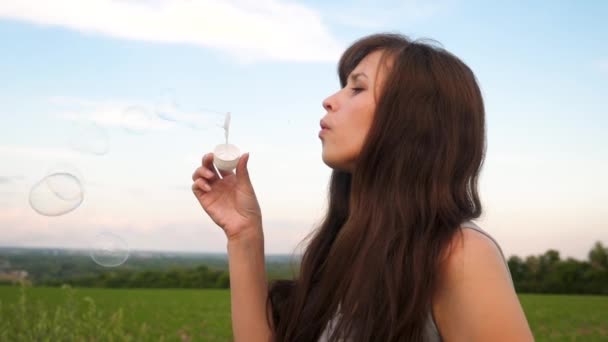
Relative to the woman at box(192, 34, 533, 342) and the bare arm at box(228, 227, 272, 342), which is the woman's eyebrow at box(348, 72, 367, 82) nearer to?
the woman at box(192, 34, 533, 342)

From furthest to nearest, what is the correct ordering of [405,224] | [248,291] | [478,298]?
[248,291], [405,224], [478,298]

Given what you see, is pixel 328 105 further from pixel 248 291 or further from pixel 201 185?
pixel 248 291

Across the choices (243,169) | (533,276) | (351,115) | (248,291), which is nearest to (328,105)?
(351,115)

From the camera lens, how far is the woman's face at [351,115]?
8.49 feet

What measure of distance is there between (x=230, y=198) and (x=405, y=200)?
830mm

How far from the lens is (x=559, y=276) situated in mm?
47250

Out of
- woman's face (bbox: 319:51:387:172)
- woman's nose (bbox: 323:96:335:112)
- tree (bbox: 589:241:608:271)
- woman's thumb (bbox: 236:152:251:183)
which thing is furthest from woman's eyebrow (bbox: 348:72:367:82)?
tree (bbox: 589:241:608:271)

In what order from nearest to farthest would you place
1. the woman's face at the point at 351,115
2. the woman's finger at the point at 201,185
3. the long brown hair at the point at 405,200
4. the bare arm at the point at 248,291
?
the long brown hair at the point at 405,200, the woman's face at the point at 351,115, the bare arm at the point at 248,291, the woman's finger at the point at 201,185

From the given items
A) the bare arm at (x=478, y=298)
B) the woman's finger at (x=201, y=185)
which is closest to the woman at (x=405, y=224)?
the bare arm at (x=478, y=298)

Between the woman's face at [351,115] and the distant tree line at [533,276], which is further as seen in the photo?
the distant tree line at [533,276]

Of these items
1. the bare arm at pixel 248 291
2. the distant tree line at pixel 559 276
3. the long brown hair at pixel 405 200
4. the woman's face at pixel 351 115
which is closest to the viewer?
the long brown hair at pixel 405 200

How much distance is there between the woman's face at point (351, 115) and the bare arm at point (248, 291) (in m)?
0.51

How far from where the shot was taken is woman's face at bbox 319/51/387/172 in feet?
8.49

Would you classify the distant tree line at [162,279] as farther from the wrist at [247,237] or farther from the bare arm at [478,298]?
the bare arm at [478,298]
